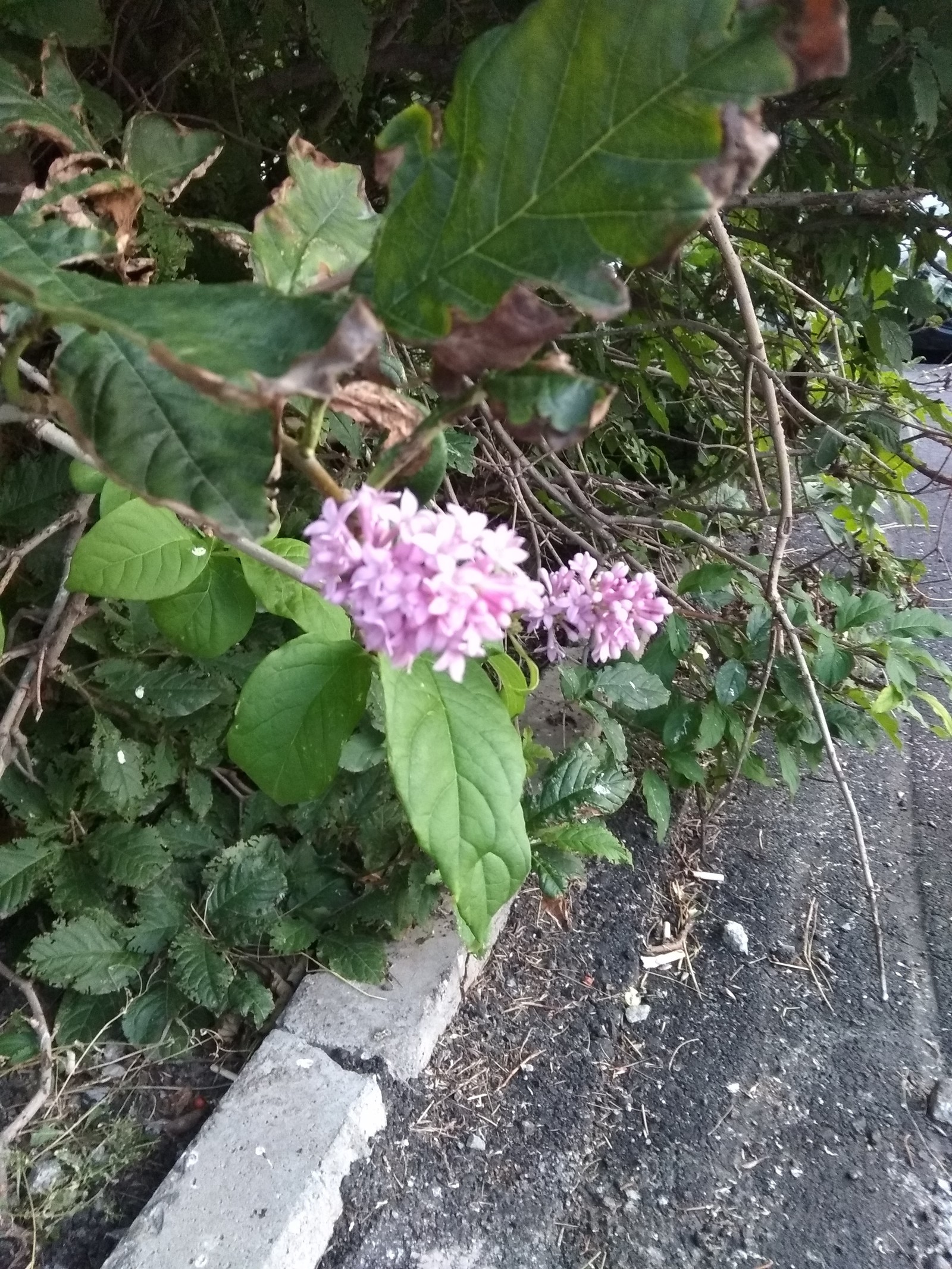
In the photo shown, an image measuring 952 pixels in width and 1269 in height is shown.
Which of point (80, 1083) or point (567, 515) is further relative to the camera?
point (567, 515)

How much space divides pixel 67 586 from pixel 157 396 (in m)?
0.38

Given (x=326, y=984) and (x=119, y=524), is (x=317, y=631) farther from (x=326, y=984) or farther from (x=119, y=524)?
(x=326, y=984)

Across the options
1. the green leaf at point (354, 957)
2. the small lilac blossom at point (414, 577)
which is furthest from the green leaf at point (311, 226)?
the green leaf at point (354, 957)

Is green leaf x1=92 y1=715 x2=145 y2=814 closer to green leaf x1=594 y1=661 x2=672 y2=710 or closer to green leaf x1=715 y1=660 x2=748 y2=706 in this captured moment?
green leaf x1=594 y1=661 x2=672 y2=710

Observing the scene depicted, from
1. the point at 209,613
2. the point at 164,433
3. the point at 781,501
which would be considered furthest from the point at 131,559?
the point at 781,501

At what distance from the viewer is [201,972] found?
1117 mm

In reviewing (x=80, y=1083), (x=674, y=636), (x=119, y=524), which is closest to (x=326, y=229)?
(x=119, y=524)

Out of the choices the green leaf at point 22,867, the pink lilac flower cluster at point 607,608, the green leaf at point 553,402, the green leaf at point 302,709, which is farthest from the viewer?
the green leaf at point 22,867

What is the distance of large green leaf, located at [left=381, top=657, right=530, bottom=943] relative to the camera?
0.56m

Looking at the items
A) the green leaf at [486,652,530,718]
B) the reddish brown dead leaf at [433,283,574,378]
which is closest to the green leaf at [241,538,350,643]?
the green leaf at [486,652,530,718]

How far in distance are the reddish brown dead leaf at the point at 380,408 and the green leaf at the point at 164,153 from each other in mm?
368

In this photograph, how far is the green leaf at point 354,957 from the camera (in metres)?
1.18

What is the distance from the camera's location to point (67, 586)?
74 centimetres

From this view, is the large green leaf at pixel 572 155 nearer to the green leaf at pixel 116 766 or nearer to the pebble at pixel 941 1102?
the green leaf at pixel 116 766
